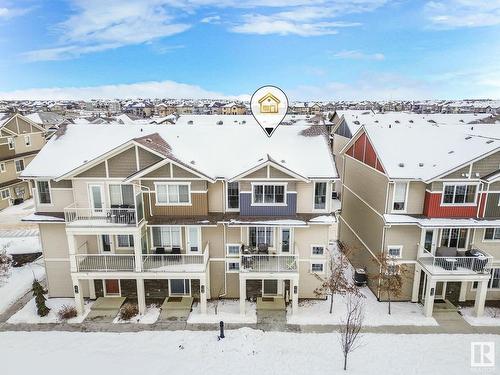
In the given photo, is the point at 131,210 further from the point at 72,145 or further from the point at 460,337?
the point at 460,337

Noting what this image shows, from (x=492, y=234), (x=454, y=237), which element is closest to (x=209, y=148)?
(x=454, y=237)

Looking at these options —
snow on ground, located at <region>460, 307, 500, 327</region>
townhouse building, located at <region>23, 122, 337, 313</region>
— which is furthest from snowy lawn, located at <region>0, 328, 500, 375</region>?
townhouse building, located at <region>23, 122, 337, 313</region>

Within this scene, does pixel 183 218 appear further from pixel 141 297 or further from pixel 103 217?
pixel 141 297

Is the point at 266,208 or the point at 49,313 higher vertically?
the point at 266,208

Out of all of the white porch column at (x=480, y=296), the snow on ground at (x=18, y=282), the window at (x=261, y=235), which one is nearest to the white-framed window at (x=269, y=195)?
the window at (x=261, y=235)

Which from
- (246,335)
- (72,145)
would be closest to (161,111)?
(72,145)

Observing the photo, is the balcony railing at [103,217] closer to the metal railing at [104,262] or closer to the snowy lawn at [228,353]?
the metal railing at [104,262]

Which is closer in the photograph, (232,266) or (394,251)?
(394,251)
